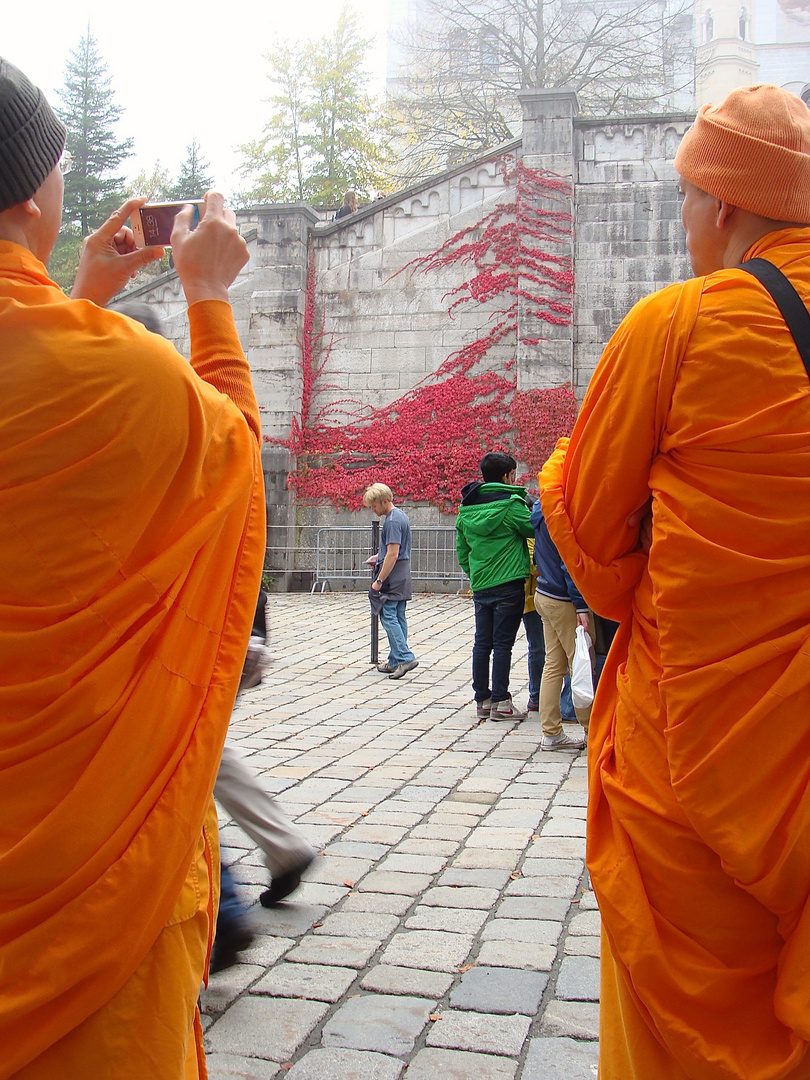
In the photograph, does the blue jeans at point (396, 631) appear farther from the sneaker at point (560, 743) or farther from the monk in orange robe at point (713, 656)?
the monk in orange robe at point (713, 656)

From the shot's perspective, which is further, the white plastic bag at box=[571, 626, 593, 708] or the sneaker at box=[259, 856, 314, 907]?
the white plastic bag at box=[571, 626, 593, 708]

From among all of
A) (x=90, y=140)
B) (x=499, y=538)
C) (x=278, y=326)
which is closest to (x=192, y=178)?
(x=90, y=140)

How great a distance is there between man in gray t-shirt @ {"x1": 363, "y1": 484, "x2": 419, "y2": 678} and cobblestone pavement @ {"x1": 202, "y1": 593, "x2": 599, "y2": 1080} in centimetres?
198

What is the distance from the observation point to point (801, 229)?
210cm

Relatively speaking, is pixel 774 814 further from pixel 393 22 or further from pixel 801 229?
pixel 393 22

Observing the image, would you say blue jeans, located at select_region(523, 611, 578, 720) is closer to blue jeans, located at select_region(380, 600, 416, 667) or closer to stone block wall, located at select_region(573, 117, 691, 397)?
blue jeans, located at select_region(380, 600, 416, 667)

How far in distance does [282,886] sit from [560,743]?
11.3 ft

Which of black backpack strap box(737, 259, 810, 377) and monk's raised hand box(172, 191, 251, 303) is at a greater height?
monk's raised hand box(172, 191, 251, 303)

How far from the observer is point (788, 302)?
1.98 m

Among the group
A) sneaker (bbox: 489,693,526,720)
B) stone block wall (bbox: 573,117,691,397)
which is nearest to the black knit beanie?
sneaker (bbox: 489,693,526,720)

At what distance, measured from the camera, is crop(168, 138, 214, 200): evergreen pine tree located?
44.3m

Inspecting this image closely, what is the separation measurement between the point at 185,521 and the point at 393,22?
69.2 m

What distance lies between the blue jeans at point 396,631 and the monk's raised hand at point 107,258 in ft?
26.3

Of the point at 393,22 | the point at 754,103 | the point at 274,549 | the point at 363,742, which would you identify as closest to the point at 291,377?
the point at 274,549
